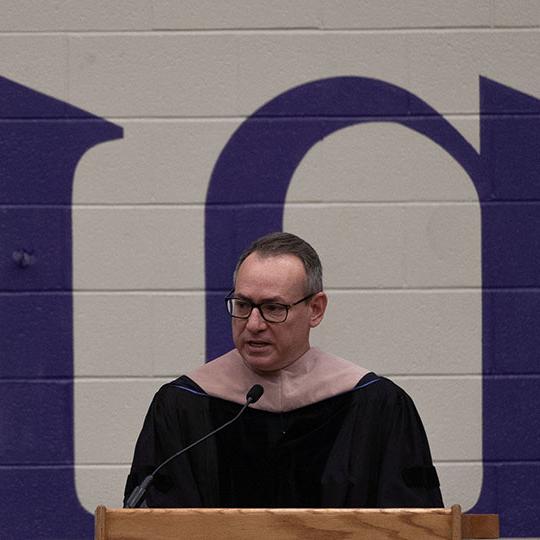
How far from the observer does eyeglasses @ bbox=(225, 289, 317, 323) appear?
131 inches

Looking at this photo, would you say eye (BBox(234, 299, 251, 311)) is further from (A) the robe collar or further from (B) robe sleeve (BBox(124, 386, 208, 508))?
(B) robe sleeve (BBox(124, 386, 208, 508))

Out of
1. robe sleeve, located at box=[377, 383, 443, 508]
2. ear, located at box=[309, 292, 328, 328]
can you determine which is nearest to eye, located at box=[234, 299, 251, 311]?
ear, located at box=[309, 292, 328, 328]

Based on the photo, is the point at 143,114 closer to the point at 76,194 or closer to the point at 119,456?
the point at 76,194

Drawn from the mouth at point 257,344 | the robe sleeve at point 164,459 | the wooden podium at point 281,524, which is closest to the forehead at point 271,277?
the mouth at point 257,344

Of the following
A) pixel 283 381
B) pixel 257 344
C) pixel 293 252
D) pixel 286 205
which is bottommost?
pixel 283 381

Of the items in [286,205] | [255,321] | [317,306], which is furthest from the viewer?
[286,205]

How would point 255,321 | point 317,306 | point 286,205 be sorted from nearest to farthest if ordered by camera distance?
point 255,321
point 317,306
point 286,205

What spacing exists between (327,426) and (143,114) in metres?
1.71

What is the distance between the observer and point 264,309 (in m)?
3.34

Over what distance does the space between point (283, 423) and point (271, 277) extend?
456 mm

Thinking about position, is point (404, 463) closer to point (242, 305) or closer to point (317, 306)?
point (317, 306)

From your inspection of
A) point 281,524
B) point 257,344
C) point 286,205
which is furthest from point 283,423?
point 286,205

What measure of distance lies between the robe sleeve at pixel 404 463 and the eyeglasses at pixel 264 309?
0.42 meters

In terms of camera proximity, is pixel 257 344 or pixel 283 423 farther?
pixel 283 423
